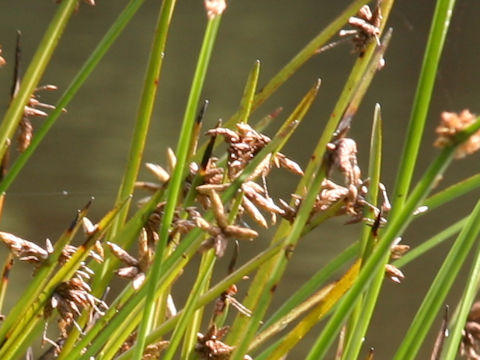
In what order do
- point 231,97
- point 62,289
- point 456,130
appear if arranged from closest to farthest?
point 456,130 < point 62,289 < point 231,97

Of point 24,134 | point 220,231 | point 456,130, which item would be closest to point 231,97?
point 24,134

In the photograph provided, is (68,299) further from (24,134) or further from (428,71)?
(428,71)

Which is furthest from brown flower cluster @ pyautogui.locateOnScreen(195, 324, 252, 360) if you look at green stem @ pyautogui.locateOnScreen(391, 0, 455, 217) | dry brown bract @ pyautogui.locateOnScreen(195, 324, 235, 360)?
green stem @ pyautogui.locateOnScreen(391, 0, 455, 217)

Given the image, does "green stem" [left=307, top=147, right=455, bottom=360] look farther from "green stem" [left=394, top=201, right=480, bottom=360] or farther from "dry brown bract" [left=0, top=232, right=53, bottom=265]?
"dry brown bract" [left=0, top=232, right=53, bottom=265]

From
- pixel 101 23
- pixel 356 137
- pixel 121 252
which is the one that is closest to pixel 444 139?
pixel 121 252

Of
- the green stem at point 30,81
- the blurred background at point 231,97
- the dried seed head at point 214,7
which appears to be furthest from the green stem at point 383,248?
the blurred background at point 231,97
